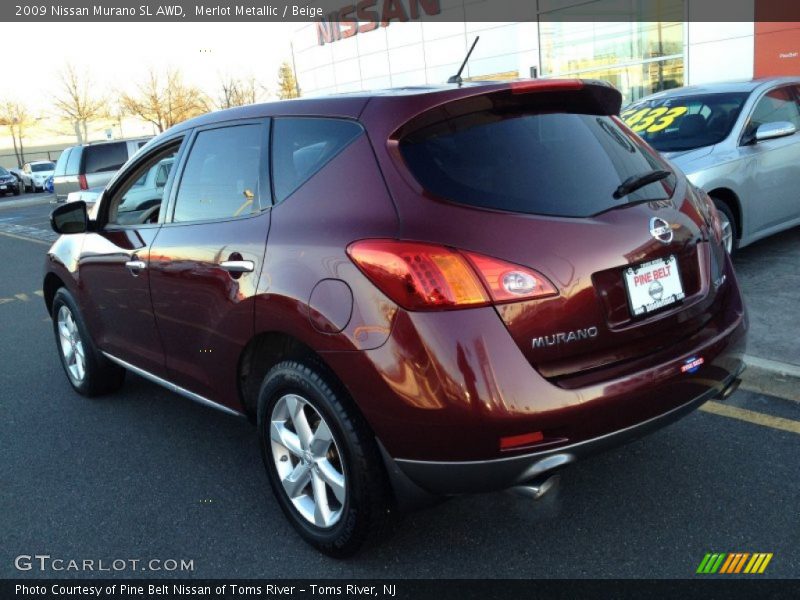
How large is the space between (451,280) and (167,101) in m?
59.9

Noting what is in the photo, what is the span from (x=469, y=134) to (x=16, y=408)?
3779mm

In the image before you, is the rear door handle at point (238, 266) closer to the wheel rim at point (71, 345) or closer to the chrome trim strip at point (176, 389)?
the chrome trim strip at point (176, 389)

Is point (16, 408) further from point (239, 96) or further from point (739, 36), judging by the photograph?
point (239, 96)

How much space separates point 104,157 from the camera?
1692 cm

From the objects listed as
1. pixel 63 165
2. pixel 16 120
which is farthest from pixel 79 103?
pixel 63 165

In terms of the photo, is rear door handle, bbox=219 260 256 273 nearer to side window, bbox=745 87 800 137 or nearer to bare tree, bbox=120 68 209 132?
side window, bbox=745 87 800 137

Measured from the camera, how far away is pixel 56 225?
13.8 feet

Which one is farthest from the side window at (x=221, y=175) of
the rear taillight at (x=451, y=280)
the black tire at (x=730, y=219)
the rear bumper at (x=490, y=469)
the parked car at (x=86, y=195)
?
the parked car at (x=86, y=195)

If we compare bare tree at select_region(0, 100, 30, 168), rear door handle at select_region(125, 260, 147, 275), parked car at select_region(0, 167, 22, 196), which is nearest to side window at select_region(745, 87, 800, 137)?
rear door handle at select_region(125, 260, 147, 275)

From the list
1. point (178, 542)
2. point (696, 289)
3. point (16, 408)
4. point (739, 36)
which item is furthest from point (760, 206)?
point (739, 36)

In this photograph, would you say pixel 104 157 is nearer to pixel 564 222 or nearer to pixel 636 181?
pixel 636 181

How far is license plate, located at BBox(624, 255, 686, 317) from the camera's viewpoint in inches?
98.8
